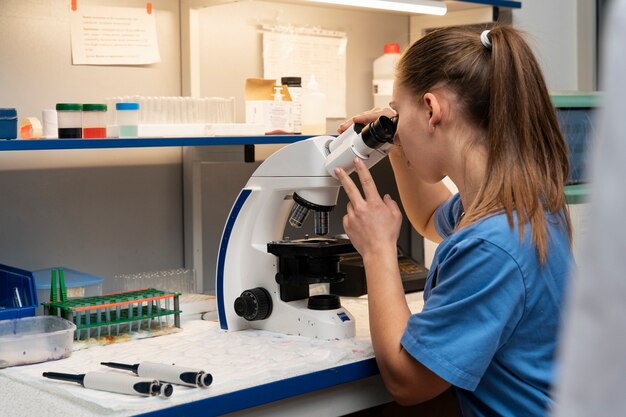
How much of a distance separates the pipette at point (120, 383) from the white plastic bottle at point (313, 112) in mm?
1032

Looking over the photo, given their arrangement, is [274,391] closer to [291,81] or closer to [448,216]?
[448,216]

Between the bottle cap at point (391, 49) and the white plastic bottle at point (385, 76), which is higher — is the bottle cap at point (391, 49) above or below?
above

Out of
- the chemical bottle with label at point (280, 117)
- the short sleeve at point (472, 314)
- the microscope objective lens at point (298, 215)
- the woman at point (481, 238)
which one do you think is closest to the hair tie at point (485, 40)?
the woman at point (481, 238)

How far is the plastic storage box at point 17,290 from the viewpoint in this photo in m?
1.65

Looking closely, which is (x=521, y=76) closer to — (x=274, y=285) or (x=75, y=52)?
(x=274, y=285)

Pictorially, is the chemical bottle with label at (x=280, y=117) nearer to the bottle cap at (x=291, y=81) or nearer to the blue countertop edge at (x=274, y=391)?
the bottle cap at (x=291, y=81)

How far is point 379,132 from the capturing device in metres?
1.54

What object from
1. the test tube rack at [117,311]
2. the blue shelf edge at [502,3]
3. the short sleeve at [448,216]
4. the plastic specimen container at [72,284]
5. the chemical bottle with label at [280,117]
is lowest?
the test tube rack at [117,311]

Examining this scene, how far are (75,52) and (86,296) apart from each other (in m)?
0.58

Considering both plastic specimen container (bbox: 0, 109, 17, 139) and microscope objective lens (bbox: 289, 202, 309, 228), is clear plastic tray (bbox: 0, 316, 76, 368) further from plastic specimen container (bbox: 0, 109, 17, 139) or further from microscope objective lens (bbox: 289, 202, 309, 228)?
microscope objective lens (bbox: 289, 202, 309, 228)

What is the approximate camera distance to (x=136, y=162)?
6.99 feet

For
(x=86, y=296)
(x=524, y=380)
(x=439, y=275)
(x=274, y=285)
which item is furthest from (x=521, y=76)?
(x=86, y=296)

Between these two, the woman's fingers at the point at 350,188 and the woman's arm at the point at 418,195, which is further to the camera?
the woman's arm at the point at 418,195

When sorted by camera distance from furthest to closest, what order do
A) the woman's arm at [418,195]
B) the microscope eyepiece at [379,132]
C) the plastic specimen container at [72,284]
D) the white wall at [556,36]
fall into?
the white wall at [556,36], the woman's arm at [418,195], the plastic specimen container at [72,284], the microscope eyepiece at [379,132]
